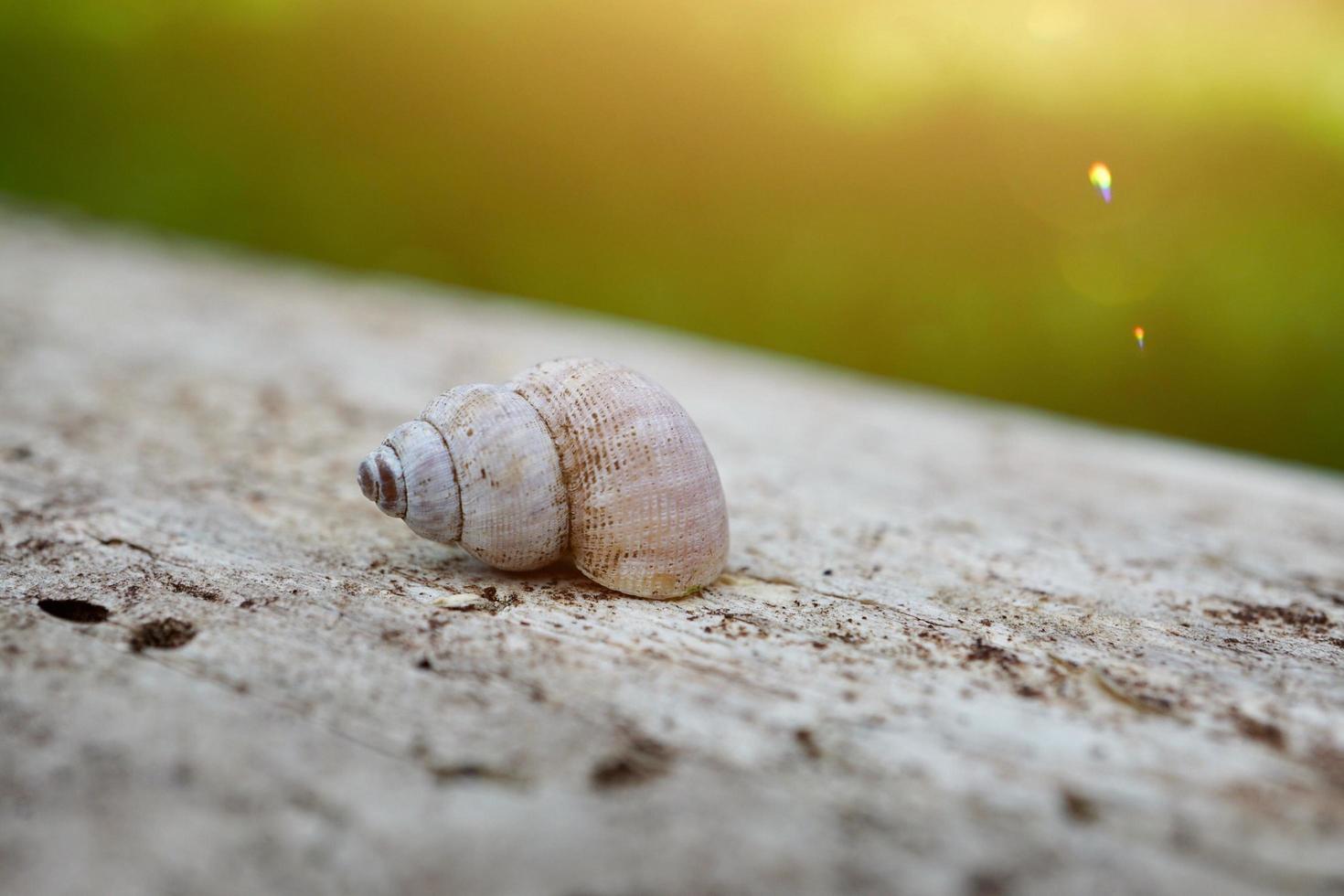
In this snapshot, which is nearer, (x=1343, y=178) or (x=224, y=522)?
(x=224, y=522)

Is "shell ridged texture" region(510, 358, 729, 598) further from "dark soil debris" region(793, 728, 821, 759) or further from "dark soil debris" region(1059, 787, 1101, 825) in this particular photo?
"dark soil debris" region(1059, 787, 1101, 825)

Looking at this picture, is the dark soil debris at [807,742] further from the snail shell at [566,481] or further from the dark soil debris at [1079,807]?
the snail shell at [566,481]

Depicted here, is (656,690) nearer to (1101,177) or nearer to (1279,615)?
(1279,615)

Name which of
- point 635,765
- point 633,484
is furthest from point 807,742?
point 633,484

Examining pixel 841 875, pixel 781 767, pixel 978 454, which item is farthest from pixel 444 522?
pixel 978 454

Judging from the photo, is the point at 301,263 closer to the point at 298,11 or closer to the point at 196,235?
the point at 196,235

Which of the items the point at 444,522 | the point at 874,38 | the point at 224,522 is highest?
the point at 874,38

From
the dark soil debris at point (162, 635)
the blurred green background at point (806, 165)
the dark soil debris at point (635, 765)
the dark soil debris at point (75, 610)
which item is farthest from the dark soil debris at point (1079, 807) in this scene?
the blurred green background at point (806, 165)

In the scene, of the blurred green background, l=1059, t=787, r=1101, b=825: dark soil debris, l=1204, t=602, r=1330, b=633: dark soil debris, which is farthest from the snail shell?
the blurred green background

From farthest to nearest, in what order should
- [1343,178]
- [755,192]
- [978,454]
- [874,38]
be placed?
[755,192]
[874,38]
[1343,178]
[978,454]
